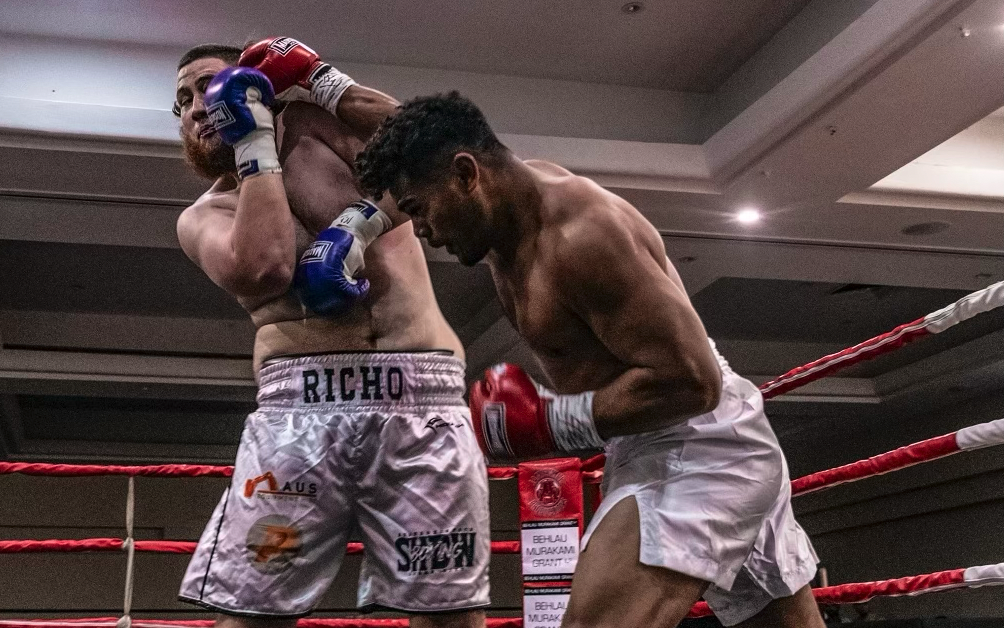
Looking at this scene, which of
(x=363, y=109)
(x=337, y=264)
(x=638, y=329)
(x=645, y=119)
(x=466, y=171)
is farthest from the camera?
(x=645, y=119)

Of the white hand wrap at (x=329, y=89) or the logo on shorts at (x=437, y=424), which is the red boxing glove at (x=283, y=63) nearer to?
the white hand wrap at (x=329, y=89)

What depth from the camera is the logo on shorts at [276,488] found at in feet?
4.70

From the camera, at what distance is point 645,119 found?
410cm

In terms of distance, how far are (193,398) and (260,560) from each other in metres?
5.81

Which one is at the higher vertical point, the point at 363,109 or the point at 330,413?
the point at 363,109

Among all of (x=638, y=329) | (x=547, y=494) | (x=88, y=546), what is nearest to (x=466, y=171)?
(x=638, y=329)

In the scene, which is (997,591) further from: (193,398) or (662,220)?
(193,398)

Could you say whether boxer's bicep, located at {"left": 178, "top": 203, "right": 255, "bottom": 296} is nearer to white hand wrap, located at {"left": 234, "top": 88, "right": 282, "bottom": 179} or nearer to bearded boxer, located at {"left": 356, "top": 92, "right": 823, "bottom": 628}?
white hand wrap, located at {"left": 234, "top": 88, "right": 282, "bottom": 179}

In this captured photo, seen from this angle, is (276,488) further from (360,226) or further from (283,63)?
(283,63)

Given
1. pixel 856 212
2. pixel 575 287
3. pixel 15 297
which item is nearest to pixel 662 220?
pixel 856 212

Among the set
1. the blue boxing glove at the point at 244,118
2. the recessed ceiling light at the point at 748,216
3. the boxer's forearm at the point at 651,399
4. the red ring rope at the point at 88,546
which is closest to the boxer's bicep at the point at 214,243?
the blue boxing glove at the point at 244,118

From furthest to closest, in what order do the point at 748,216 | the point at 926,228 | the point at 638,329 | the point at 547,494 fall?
the point at 926,228 < the point at 748,216 < the point at 547,494 < the point at 638,329

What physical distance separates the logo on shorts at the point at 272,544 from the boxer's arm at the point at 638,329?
1.63ft

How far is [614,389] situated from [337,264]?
1.50 ft
